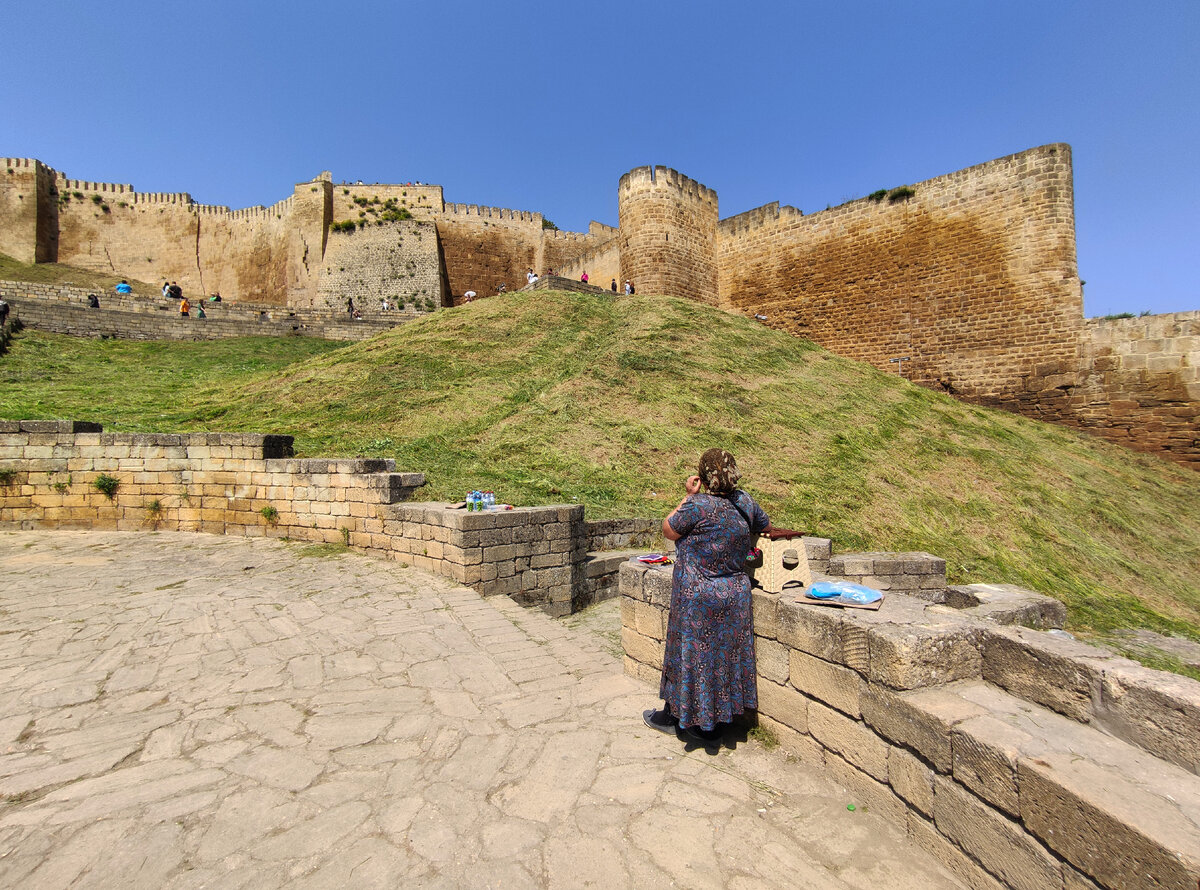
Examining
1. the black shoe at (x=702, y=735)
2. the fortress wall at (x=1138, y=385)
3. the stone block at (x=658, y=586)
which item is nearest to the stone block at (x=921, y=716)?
the black shoe at (x=702, y=735)

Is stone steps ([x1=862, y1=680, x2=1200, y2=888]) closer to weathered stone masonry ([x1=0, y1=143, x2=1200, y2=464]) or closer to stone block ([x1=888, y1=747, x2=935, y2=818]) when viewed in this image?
stone block ([x1=888, y1=747, x2=935, y2=818])

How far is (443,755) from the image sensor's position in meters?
3.23

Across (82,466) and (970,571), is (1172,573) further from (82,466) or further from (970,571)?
(82,466)

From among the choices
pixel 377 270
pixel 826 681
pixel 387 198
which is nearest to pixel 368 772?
pixel 826 681

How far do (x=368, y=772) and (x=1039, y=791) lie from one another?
2.90 m

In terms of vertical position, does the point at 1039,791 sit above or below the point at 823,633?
below

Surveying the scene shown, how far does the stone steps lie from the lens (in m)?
1.68

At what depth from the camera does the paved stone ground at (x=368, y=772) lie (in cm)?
239

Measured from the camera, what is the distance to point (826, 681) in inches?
118

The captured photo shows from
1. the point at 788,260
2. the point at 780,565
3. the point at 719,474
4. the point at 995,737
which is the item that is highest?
the point at 788,260

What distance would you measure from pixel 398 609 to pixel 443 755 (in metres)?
2.82

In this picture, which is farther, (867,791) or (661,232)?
(661,232)

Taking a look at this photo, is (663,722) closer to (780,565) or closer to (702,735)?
(702,735)

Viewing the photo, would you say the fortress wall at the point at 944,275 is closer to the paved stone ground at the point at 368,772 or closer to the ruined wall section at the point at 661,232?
the ruined wall section at the point at 661,232
